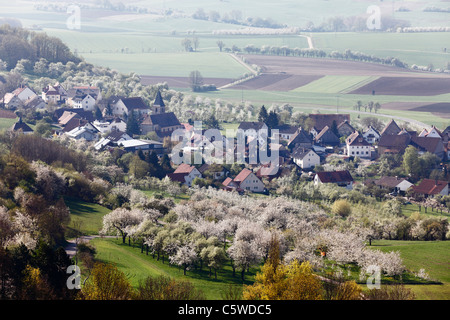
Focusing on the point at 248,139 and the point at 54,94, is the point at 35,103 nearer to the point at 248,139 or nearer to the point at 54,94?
the point at 54,94

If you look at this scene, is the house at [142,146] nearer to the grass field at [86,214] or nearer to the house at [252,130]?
the house at [252,130]

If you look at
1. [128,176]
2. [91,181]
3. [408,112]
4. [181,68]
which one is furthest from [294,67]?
[91,181]

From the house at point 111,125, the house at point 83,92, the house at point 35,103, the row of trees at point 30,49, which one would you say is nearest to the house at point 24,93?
the house at point 35,103

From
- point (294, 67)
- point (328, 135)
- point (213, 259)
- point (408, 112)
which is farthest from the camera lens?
point (294, 67)

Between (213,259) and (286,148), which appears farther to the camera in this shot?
(286,148)

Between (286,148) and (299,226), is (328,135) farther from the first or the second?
(299,226)

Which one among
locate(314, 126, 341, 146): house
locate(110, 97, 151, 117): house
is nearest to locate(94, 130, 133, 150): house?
locate(110, 97, 151, 117): house

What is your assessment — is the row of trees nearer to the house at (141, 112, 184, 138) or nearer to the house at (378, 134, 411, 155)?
the house at (141, 112, 184, 138)
